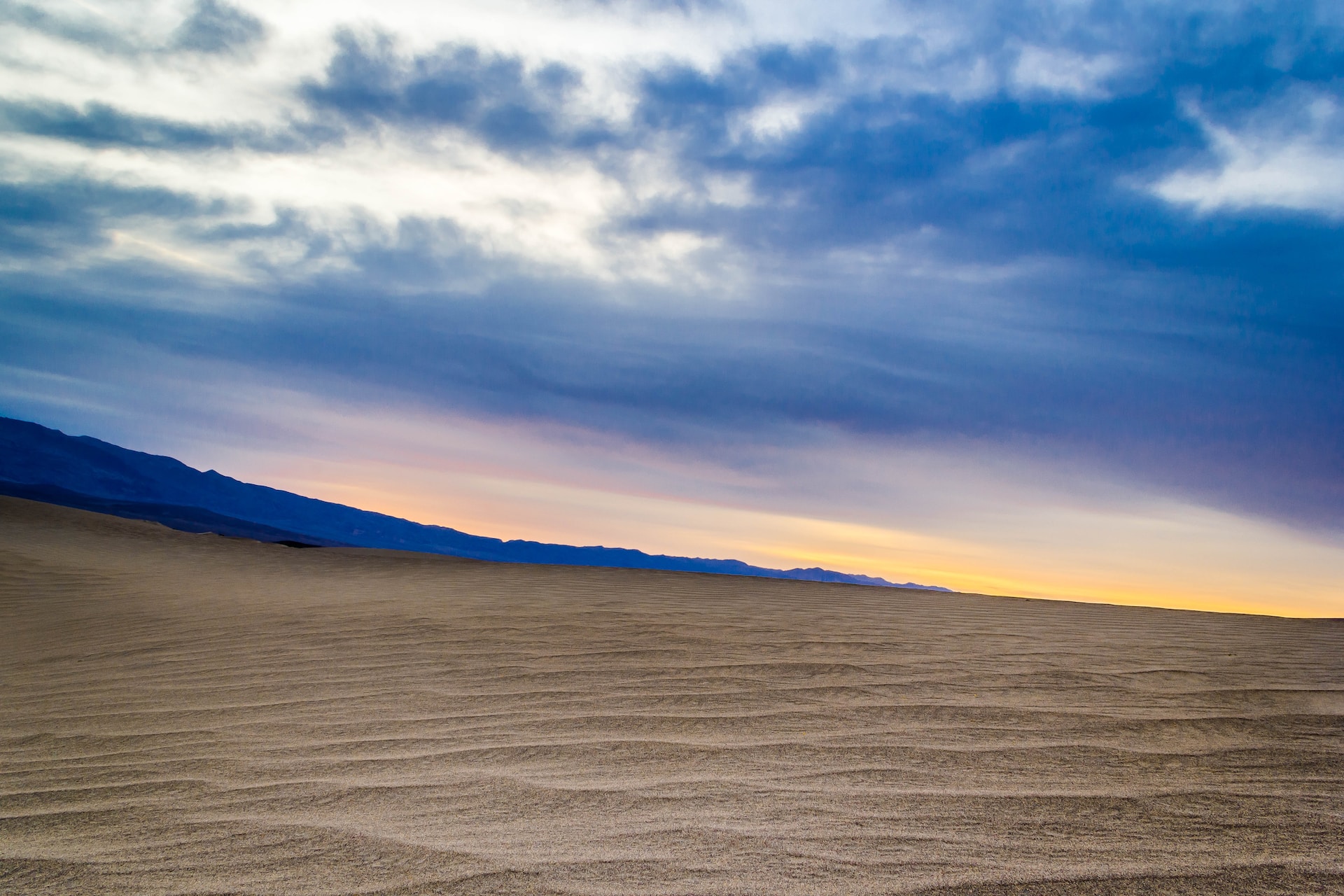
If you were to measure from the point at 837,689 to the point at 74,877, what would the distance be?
3193 millimetres

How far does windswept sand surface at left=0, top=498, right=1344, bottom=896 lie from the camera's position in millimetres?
2285

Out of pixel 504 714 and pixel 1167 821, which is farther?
pixel 504 714

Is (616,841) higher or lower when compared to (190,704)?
higher

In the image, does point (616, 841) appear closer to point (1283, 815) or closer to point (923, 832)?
point (923, 832)

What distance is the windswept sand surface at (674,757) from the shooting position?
2285 mm

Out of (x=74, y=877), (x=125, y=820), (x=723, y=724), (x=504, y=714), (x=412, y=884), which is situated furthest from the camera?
(x=504, y=714)

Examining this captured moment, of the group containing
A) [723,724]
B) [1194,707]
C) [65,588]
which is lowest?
[65,588]

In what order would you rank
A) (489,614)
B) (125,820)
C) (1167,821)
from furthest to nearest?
(489,614) < (125,820) < (1167,821)

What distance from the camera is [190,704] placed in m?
4.40

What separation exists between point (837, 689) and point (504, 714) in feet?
5.59

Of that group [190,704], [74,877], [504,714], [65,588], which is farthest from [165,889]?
[65,588]

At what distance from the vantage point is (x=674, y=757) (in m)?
3.26

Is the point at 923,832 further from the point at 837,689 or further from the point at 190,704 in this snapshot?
the point at 190,704

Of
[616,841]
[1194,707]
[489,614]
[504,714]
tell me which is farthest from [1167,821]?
[489,614]
